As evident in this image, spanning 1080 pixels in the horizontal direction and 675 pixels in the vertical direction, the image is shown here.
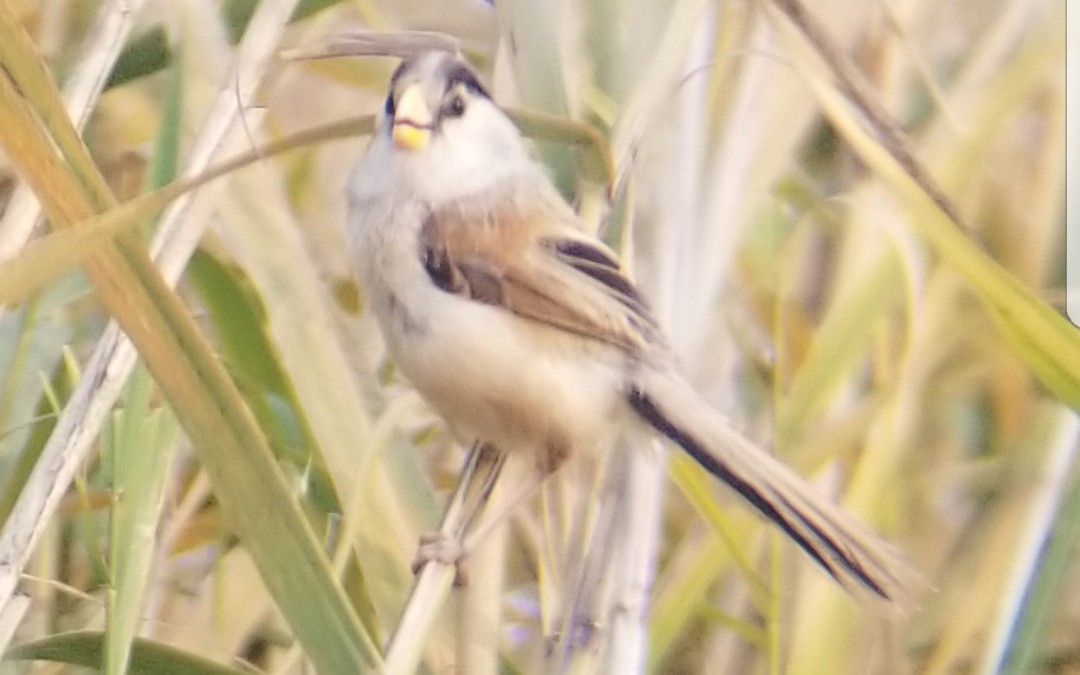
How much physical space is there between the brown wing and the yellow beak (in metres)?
0.06

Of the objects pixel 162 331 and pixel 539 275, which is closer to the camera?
pixel 162 331

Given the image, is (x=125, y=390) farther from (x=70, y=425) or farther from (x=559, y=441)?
(x=559, y=441)

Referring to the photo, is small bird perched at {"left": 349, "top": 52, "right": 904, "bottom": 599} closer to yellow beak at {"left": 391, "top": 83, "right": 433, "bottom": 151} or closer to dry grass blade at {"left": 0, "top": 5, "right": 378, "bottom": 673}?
yellow beak at {"left": 391, "top": 83, "right": 433, "bottom": 151}

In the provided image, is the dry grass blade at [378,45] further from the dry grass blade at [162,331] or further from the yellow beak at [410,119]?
the dry grass blade at [162,331]

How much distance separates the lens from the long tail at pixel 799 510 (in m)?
0.51

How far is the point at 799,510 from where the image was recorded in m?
0.51

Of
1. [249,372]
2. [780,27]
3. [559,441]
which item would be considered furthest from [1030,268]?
[249,372]

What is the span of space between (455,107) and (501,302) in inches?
4.0

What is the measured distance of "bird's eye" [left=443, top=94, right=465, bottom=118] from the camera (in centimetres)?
53

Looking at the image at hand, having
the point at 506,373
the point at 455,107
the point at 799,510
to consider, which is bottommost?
the point at 799,510

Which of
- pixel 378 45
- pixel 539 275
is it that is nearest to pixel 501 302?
pixel 539 275

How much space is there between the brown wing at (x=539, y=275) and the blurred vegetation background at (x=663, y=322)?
0.06m

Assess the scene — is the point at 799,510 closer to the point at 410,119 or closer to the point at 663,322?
the point at 663,322

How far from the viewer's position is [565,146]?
621 mm
